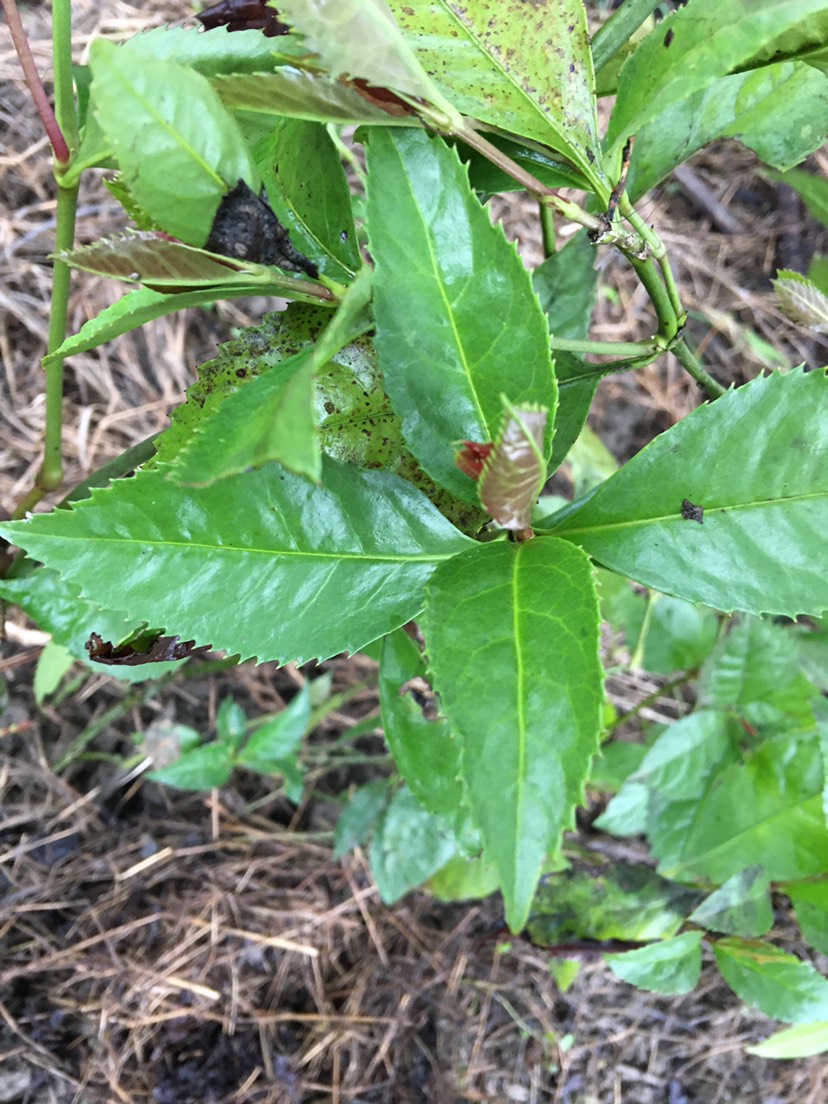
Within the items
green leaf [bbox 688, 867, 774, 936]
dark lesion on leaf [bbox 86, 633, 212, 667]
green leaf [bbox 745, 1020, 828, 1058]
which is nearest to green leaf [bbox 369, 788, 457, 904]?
green leaf [bbox 688, 867, 774, 936]

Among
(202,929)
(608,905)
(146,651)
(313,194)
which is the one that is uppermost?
(313,194)

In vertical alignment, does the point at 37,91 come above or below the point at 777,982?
above

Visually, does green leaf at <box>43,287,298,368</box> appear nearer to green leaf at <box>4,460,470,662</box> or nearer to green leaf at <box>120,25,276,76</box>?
green leaf at <box>4,460,470,662</box>

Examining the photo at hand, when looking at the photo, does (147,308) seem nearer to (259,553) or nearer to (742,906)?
(259,553)

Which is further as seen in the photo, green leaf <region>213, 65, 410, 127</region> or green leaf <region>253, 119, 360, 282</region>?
green leaf <region>253, 119, 360, 282</region>

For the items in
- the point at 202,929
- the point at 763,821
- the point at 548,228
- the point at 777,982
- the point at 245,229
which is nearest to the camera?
the point at 245,229

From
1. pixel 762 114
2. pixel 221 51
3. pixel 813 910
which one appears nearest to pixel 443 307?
pixel 221 51

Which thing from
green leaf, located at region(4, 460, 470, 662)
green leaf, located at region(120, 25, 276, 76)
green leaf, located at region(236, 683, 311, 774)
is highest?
green leaf, located at region(120, 25, 276, 76)

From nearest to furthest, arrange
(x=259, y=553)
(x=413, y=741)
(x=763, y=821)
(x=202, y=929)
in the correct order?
(x=259, y=553), (x=413, y=741), (x=763, y=821), (x=202, y=929)
